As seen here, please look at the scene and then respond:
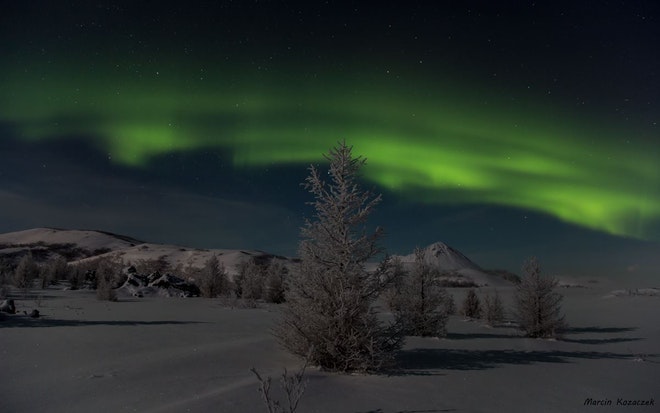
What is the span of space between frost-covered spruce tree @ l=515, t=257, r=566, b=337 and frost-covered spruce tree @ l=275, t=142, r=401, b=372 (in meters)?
8.24

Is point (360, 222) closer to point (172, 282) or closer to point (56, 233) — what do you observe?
point (172, 282)

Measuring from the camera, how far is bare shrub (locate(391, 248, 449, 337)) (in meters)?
12.7

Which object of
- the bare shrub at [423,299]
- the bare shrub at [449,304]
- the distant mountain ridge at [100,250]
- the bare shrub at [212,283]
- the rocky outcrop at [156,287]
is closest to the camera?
the bare shrub at [423,299]

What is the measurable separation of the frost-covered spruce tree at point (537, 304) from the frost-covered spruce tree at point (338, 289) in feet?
27.0

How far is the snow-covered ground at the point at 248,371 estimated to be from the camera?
520cm

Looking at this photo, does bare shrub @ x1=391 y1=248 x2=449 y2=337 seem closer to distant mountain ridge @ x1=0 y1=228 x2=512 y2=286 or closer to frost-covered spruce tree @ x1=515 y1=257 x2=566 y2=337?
frost-covered spruce tree @ x1=515 y1=257 x2=566 y2=337

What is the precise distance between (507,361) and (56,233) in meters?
94.5

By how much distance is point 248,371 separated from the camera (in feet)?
22.2

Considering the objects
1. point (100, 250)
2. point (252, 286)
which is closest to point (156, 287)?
point (252, 286)

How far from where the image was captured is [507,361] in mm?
8773

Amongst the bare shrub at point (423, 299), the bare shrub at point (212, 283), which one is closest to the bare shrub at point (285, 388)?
the bare shrub at point (423, 299)

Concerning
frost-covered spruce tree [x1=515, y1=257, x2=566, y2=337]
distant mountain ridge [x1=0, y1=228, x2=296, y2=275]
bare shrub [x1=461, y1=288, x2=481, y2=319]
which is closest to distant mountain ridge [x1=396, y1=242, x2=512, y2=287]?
distant mountain ridge [x1=0, y1=228, x2=296, y2=275]

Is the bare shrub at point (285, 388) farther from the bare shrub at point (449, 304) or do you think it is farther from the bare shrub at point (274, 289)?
the bare shrub at point (274, 289)

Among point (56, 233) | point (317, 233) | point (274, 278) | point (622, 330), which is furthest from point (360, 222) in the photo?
point (56, 233)
